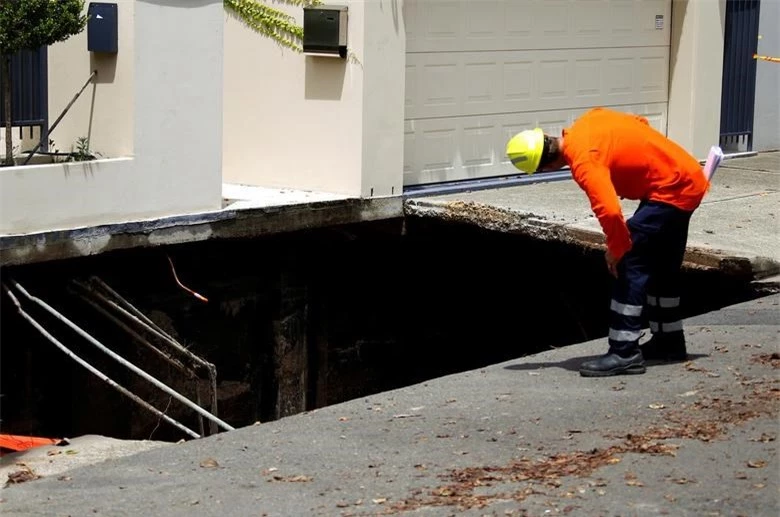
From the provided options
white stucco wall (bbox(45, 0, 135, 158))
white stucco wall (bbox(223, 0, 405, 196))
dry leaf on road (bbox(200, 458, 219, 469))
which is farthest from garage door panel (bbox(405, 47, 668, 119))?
dry leaf on road (bbox(200, 458, 219, 469))

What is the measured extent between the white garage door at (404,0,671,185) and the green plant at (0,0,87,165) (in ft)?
12.5

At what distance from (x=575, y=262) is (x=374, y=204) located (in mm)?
1959

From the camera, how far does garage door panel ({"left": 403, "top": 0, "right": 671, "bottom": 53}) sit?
43.0 ft

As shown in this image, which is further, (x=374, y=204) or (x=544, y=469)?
(x=374, y=204)

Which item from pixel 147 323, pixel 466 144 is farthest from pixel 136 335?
pixel 466 144

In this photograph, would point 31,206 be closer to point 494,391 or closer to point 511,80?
point 494,391

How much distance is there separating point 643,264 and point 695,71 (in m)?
8.71

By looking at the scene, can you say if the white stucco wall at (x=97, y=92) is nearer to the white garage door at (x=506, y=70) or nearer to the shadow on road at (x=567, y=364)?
the white garage door at (x=506, y=70)

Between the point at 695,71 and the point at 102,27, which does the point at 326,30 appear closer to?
the point at 102,27

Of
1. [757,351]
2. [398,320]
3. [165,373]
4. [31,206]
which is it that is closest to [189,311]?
[165,373]

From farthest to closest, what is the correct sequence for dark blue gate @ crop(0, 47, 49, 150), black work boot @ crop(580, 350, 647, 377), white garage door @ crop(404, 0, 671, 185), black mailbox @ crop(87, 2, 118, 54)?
white garage door @ crop(404, 0, 671, 185) → dark blue gate @ crop(0, 47, 49, 150) → black mailbox @ crop(87, 2, 118, 54) → black work boot @ crop(580, 350, 647, 377)

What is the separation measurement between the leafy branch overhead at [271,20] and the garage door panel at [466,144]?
1489 millimetres

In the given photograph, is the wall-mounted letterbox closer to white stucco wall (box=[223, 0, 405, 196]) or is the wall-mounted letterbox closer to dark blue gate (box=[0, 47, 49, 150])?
white stucco wall (box=[223, 0, 405, 196])

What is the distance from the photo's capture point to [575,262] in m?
12.5
